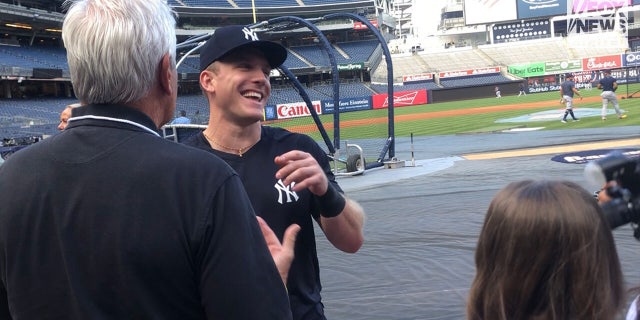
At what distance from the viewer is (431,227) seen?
754 centimetres

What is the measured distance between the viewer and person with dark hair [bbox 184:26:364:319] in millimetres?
2502

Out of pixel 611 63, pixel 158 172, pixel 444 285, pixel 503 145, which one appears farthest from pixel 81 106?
pixel 611 63

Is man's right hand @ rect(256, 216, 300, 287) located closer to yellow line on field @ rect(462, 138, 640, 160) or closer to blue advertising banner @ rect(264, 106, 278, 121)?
yellow line on field @ rect(462, 138, 640, 160)

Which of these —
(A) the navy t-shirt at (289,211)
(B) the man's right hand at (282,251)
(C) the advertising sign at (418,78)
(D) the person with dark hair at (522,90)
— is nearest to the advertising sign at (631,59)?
(D) the person with dark hair at (522,90)

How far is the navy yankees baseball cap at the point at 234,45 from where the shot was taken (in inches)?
104

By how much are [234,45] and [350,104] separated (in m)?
37.2

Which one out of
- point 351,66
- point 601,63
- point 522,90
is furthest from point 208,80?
point 601,63

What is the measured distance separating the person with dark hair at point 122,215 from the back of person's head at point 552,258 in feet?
1.94

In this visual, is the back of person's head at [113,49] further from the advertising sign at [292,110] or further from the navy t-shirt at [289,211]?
the advertising sign at [292,110]

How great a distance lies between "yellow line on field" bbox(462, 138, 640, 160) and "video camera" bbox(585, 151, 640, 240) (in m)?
13.0

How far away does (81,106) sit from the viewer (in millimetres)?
1612

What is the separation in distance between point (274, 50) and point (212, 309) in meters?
1.53

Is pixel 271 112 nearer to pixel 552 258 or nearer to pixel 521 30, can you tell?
pixel 552 258

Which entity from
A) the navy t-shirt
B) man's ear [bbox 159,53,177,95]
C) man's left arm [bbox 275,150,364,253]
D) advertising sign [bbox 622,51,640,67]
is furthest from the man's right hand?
advertising sign [bbox 622,51,640,67]
